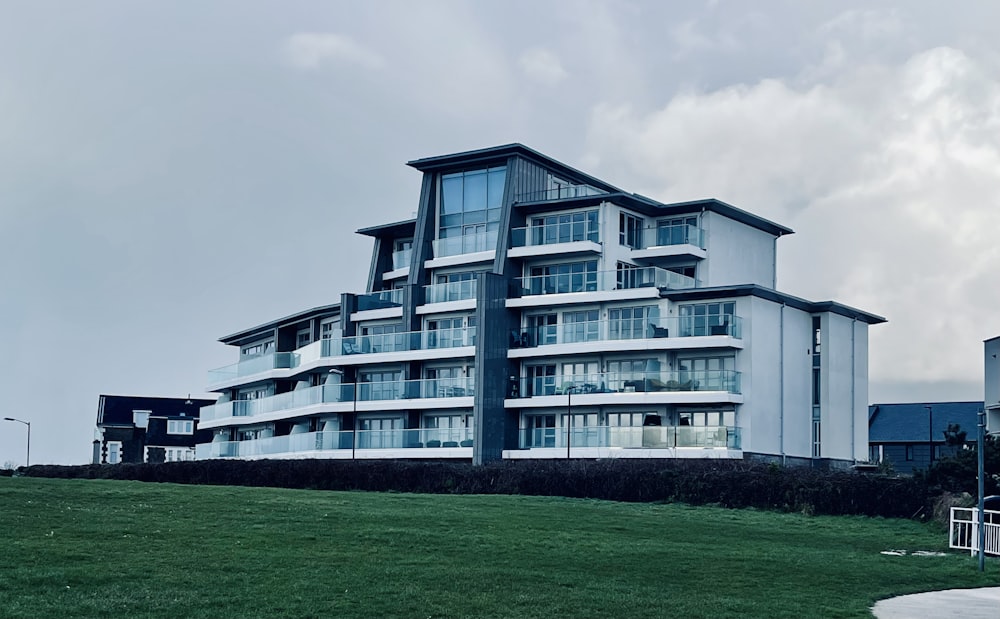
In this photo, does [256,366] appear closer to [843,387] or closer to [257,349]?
[257,349]

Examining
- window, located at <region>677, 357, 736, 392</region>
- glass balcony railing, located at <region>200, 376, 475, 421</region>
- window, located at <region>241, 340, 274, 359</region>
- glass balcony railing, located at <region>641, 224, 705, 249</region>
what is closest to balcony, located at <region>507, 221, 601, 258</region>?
glass balcony railing, located at <region>641, 224, 705, 249</region>

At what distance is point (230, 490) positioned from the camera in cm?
4112

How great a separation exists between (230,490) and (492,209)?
33.7 meters

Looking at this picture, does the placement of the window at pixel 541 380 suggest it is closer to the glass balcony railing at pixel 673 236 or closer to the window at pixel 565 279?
the window at pixel 565 279

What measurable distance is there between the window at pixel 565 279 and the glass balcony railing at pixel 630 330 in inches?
71.8

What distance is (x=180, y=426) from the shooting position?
4747 inches

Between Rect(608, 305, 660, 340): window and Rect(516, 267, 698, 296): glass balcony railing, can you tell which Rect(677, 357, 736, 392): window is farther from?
Rect(516, 267, 698, 296): glass balcony railing

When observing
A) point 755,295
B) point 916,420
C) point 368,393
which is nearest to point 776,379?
point 755,295

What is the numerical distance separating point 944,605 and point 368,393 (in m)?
53.7

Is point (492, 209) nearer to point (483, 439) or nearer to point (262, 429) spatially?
point (483, 439)

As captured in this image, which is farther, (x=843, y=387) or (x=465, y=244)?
(x=465, y=244)

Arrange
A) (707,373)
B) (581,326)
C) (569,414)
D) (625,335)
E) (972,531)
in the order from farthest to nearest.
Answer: (581,326) → (569,414) → (625,335) → (707,373) → (972,531)

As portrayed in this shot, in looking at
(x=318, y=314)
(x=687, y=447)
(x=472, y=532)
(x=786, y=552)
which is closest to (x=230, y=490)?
(x=472, y=532)

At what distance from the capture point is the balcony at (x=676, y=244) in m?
68.7
